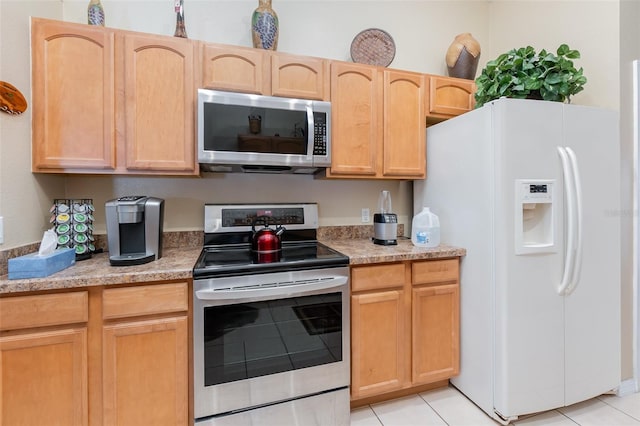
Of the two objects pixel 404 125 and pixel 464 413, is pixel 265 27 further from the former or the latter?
pixel 464 413

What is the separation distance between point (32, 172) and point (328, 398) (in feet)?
6.45

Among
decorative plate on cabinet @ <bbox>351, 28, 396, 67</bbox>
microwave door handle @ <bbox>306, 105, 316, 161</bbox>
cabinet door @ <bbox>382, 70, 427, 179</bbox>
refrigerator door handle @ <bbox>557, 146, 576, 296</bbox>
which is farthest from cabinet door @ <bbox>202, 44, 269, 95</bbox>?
refrigerator door handle @ <bbox>557, 146, 576, 296</bbox>

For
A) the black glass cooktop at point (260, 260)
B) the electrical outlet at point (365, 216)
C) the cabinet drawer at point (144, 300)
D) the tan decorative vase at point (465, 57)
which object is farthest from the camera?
the electrical outlet at point (365, 216)

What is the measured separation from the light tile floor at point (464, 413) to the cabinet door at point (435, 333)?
16 cm

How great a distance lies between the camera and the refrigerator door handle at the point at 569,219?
1597mm

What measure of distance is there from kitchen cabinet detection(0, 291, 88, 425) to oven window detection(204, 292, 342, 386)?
1.71ft

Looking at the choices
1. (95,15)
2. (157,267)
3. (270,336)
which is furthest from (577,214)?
(95,15)

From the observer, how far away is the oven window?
4.53ft

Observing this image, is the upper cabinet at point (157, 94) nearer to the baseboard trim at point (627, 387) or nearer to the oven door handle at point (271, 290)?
the oven door handle at point (271, 290)

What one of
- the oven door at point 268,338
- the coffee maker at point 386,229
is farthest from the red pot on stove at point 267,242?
the coffee maker at point 386,229

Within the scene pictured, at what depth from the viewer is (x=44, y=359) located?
1212 mm

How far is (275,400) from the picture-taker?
57.9 inches

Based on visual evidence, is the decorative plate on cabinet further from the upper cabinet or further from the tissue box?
the tissue box

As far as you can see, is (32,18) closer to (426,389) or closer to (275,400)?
(275,400)
